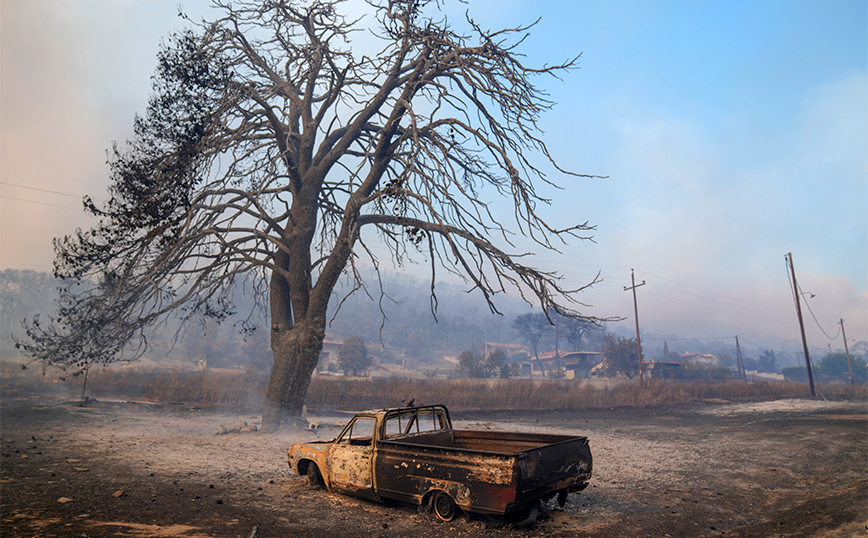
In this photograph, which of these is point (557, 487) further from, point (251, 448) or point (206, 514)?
point (251, 448)

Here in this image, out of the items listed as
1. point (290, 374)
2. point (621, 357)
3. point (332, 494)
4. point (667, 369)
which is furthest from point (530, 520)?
point (667, 369)

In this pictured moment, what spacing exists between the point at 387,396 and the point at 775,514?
23684 millimetres

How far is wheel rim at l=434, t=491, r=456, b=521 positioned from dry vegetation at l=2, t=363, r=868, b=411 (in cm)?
2066

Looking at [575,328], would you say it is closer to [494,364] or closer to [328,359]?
[494,364]

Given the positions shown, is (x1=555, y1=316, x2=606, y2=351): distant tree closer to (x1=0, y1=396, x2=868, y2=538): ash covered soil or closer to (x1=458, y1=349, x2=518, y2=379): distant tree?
(x1=458, y1=349, x2=518, y2=379): distant tree

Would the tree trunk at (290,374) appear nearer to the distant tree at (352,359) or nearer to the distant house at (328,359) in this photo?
the distant house at (328,359)

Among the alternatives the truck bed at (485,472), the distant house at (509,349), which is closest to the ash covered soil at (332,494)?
the truck bed at (485,472)

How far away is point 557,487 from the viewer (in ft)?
21.2

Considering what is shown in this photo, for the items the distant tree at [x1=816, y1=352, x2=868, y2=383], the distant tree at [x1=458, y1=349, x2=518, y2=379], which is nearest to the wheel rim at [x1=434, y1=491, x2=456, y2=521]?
the distant tree at [x1=458, y1=349, x2=518, y2=379]

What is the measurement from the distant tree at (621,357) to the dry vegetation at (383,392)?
3605 cm

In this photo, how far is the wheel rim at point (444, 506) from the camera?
6355 millimetres

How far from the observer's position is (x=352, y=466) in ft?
24.4

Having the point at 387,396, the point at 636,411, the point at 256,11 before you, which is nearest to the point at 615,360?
the point at 636,411

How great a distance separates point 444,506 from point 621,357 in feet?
236
